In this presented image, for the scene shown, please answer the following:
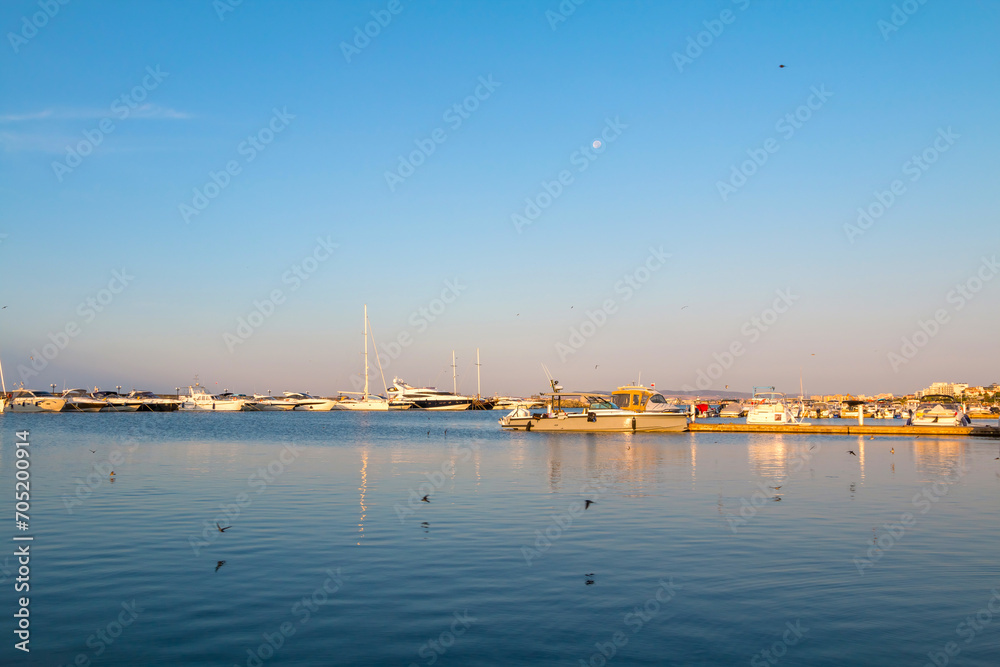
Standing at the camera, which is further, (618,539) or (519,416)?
(519,416)

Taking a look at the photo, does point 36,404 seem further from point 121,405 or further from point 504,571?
point 504,571

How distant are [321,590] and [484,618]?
3158mm

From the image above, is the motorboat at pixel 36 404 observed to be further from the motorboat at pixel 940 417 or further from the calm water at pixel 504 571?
the motorboat at pixel 940 417

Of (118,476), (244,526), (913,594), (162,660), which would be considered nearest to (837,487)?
(913,594)

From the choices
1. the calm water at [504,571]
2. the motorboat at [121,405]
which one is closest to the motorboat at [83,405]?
the motorboat at [121,405]

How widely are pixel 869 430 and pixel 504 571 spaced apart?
61.7 meters

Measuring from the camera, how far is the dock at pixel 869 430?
2520 inches

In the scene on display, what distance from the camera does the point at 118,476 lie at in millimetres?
29969

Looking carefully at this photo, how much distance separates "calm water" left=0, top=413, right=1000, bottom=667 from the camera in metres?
9.95

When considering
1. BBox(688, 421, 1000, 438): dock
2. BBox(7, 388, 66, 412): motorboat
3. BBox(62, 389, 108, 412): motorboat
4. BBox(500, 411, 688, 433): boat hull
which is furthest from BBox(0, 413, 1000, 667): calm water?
BBox(62, 389, 108, 412): motorboat

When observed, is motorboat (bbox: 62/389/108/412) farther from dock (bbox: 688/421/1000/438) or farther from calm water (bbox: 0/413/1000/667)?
calm water (bbox: 0/413/1000/667)

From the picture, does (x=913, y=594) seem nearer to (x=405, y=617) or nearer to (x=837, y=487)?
(x=405, y=617)

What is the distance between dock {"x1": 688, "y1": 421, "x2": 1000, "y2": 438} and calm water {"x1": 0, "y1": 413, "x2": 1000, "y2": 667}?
3842 cm

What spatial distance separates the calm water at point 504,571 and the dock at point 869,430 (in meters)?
38.4
